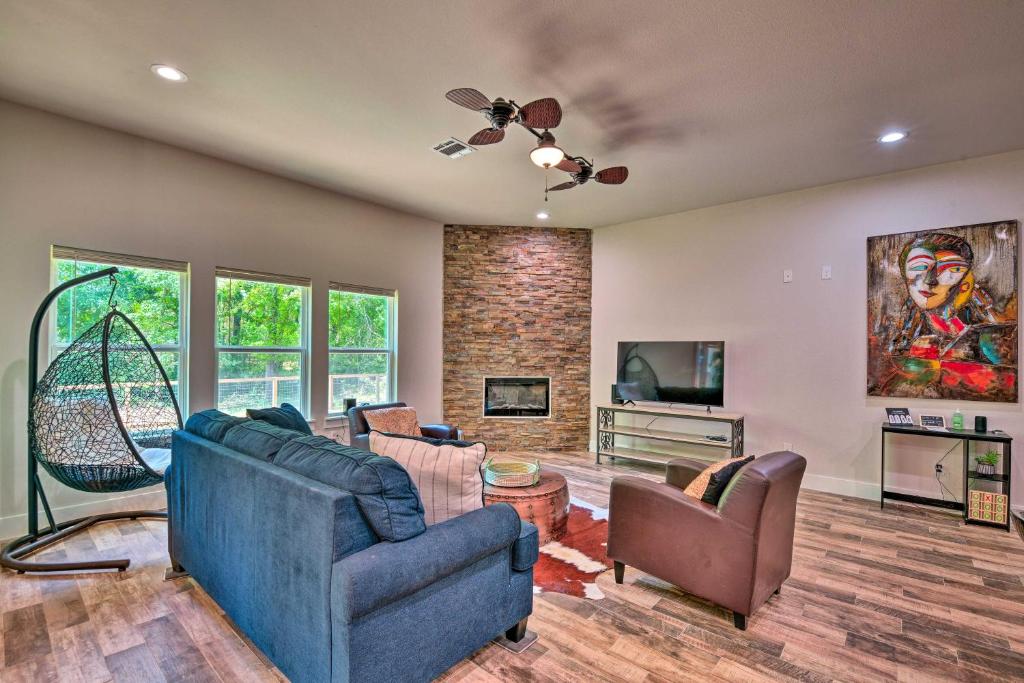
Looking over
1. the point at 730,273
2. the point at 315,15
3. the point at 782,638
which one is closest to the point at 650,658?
the point at 782,638

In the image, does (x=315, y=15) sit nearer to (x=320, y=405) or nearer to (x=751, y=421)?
(x=320, y=405)

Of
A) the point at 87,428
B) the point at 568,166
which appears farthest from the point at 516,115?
the point at 87,428

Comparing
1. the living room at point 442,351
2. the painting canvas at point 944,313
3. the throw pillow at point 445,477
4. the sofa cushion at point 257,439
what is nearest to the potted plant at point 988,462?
the living room at point 442,351

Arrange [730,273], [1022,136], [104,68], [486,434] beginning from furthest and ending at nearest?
[486,434] < [730,273] < [1022,136] < [104,68]

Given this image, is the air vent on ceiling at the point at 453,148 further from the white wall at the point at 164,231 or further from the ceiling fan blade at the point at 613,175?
the white wall at the point at 164,231

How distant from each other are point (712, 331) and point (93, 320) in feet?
18.5

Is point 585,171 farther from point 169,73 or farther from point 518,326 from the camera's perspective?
point 518,326

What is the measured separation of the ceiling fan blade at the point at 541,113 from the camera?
249 centimetres

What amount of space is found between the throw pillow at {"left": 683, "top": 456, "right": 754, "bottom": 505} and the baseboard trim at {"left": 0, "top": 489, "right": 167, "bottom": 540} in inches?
161

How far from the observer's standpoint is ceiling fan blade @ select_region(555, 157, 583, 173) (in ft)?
10.3

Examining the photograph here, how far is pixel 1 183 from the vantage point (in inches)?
125

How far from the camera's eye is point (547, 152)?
2850 mm

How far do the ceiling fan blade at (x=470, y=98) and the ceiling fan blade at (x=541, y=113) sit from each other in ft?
0.67

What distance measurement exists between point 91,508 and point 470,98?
158 inches
